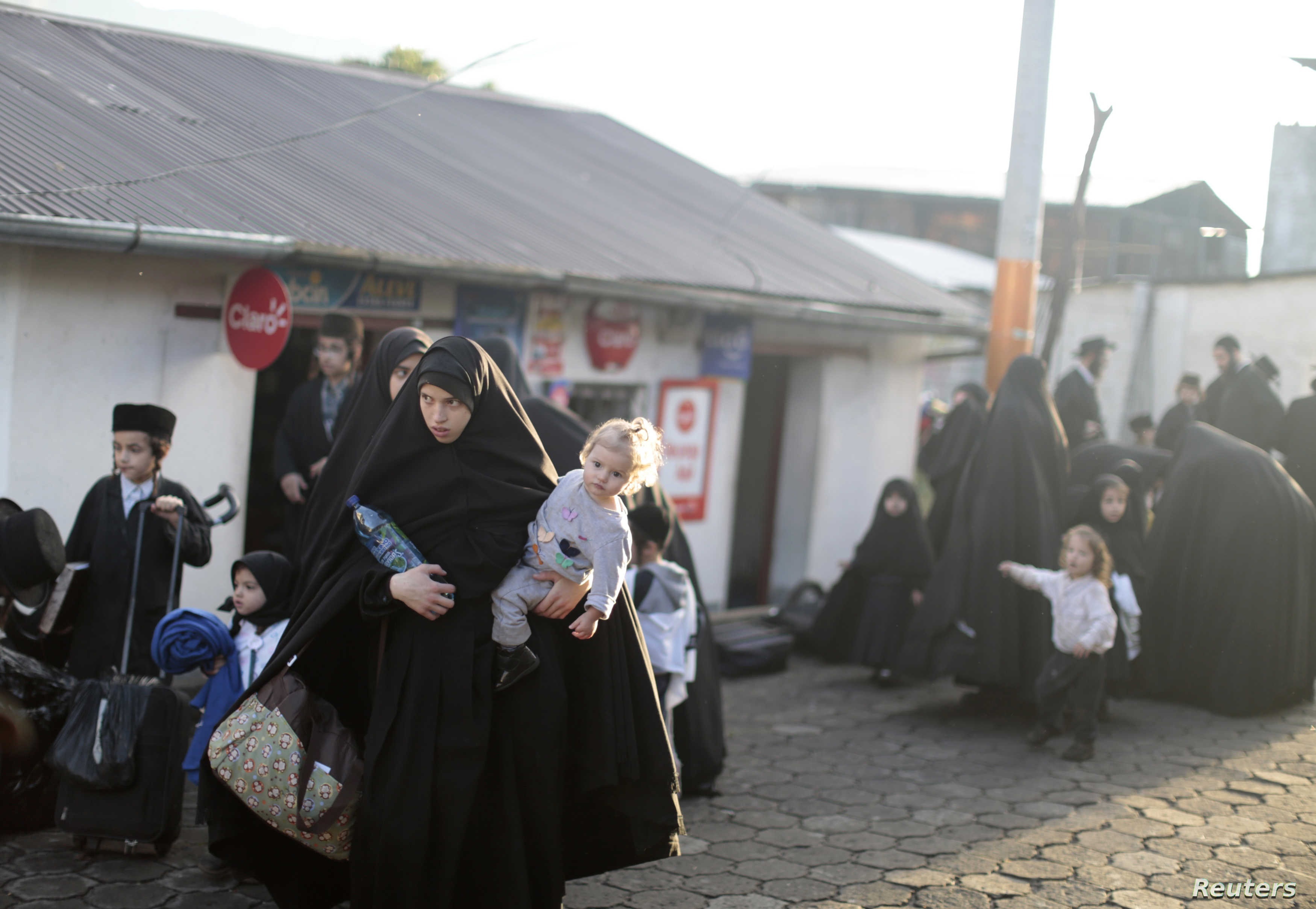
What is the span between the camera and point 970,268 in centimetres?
2044

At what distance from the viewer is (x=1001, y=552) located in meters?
6.92

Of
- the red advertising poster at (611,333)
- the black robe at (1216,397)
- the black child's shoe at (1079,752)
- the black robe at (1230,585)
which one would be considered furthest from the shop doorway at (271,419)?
the black robe at (1216,397)

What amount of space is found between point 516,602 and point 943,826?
266 centimetres

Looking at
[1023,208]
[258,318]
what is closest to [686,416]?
[1023,208]

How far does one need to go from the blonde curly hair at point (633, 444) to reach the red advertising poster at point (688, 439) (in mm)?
5431

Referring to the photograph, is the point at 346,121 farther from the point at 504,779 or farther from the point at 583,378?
the point at 504,779

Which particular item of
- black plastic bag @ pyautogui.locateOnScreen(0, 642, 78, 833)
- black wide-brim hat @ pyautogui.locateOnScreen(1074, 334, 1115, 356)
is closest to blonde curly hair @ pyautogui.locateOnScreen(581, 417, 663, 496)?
black plastic bag @ pyautogui.locateOnScreen(0, 642, 78, 833)

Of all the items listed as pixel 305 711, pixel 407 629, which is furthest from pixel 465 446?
pixel 305 711

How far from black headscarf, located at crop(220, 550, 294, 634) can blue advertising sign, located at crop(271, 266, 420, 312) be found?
218cm

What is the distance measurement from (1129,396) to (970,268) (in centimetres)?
478

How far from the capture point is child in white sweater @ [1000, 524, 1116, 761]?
611 cm

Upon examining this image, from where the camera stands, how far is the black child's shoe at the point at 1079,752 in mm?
6172

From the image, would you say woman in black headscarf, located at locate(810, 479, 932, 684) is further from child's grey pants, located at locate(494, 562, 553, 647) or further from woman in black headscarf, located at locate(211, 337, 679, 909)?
child's grey pants, located at locate(494, 562, 553, 647)

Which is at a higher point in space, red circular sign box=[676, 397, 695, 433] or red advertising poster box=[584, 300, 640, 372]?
red advertising poster box=[584, 300, 640, 372]
